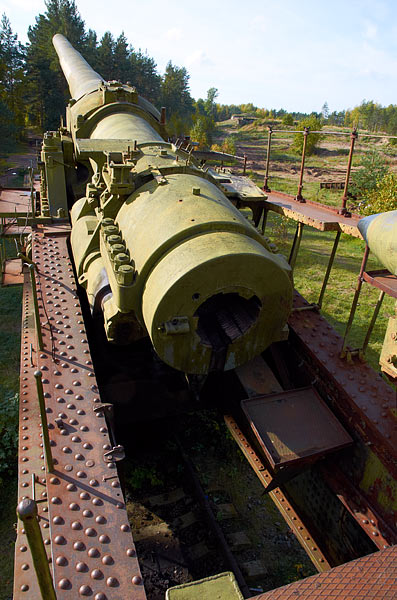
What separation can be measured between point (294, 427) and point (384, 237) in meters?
2.18

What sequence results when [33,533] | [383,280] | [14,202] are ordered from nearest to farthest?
1. [33,533]
2. [383,280]
3. [14,202]

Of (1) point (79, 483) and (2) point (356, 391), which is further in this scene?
(2) point (356, 391)

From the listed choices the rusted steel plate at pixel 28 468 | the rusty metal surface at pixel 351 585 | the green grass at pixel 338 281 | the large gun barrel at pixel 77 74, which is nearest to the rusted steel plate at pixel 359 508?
the rusty metal surface at pixel 351 585

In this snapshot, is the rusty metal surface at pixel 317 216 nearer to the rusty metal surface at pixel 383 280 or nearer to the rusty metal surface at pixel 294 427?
the rusty metal surface at pixel 383 280

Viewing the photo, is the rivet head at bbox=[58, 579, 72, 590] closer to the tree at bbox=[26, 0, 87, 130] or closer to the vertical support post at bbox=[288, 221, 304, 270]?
the vertical support post at bbox=[288, 221, 304, 270]

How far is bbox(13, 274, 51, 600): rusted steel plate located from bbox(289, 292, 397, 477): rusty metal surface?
2548 millimetres

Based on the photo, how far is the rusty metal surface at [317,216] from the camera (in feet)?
15.0

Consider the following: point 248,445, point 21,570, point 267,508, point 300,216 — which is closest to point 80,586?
point 21,570

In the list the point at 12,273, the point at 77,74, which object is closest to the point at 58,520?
the point at 12,273

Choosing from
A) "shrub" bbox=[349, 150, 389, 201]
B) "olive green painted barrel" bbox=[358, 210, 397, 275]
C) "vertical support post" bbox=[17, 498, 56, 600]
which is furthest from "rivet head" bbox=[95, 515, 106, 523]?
"shrub" bbox=[349, 150, 389, 201]

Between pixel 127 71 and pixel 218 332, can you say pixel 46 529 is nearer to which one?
pixel 218 332

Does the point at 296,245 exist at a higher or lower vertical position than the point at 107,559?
higher

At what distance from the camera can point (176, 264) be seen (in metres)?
3.18

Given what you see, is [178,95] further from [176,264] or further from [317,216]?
[176,264]
